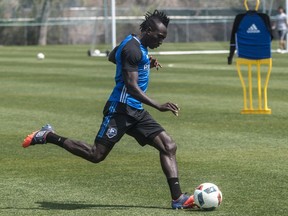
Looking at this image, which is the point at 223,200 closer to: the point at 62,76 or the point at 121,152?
the point at 121,152

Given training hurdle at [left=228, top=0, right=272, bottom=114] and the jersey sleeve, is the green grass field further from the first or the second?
the jersey sleeve

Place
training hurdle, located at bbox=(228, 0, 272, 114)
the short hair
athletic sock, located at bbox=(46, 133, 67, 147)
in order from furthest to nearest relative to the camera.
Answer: training hurdle, located at bbox=(228, 0, 272, 114) < athletic sock, located at bbox=(46, 133, 67, 147) < the short hair

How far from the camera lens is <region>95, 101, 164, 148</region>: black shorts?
10.5 m

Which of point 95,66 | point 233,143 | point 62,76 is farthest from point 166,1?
point 233,143

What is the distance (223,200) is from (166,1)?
168 ft

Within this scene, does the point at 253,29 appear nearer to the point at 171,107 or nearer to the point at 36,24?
the point at 171,107

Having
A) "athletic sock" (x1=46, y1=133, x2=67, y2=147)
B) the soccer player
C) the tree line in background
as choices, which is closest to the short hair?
the soccer player

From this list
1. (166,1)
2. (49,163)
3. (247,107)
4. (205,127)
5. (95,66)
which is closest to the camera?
(49,163)

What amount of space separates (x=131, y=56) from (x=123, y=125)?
75 cm

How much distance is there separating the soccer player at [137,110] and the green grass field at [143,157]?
0.45 metres

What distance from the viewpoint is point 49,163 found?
1357 cm

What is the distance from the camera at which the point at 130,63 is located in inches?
402

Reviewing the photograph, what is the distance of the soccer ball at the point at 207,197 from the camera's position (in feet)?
32.9

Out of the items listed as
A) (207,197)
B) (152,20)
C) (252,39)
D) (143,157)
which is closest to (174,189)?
(207,197)
